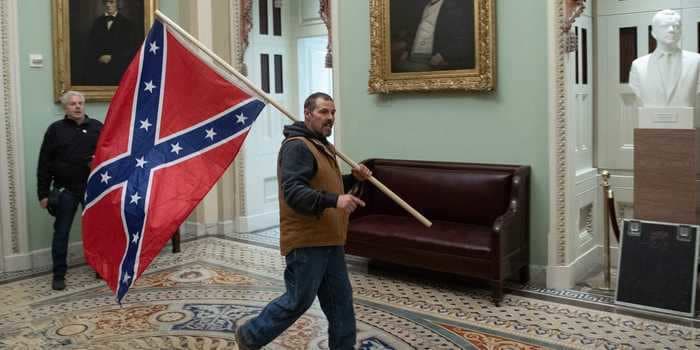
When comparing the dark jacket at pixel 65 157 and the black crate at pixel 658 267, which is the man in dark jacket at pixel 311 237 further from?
the dark jacket at pixel 65 157

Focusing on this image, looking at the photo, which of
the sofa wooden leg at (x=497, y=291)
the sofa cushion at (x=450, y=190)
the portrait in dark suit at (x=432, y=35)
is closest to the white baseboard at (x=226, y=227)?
the sofa cushion at (x=450, y=190)

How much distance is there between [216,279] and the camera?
554 centimetres

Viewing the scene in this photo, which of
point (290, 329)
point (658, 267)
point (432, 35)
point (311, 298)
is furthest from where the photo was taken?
Result: point (432, 35)

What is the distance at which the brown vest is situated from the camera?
3.14 m

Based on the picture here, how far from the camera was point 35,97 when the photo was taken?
6.05m

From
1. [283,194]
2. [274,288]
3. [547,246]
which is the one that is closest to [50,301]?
[274,288]

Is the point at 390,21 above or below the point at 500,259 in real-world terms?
above

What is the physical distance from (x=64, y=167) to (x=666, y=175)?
15.3ft

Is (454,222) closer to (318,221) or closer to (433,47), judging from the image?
(433,47)

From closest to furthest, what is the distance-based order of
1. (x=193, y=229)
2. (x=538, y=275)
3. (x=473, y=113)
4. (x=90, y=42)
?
1. (x=538, y=275)
2. (x=473, y=113)
3. (x=90, y=42)
4. (x=193, y=229)

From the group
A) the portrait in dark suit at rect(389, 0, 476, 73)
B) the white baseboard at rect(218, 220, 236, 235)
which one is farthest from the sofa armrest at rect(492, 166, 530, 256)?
the white baseboard at rect(218, 220, 236, 235)

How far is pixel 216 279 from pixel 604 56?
381cm

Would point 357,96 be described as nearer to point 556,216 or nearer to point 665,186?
point 556,216

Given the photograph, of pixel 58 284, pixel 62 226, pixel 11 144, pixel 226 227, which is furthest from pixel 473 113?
pixel 11 144
